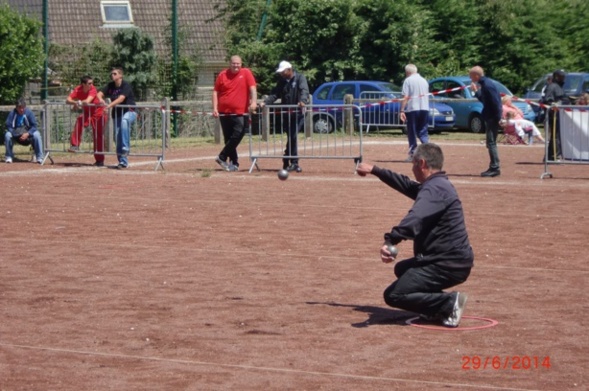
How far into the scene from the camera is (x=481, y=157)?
1024 inches

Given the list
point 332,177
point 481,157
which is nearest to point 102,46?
point 481,157

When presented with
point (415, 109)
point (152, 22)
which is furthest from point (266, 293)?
point (152, 22)

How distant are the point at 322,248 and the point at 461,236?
3.71 m

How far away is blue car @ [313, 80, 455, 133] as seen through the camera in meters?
34.4

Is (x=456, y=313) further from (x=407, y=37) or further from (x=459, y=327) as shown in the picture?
(x=407, y=37)

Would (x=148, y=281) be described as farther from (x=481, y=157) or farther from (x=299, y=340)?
(x=481, y=157)

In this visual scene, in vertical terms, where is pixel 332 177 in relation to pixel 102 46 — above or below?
below

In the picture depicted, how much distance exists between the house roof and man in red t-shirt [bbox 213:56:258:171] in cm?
1902

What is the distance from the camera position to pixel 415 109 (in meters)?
23.4

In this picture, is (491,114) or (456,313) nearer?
(456,313)

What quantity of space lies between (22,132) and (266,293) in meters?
15.2

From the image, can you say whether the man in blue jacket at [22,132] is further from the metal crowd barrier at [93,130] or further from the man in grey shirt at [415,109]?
the man in grey shirt at [415,109]

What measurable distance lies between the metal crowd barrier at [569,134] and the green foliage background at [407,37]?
62.9 ft
